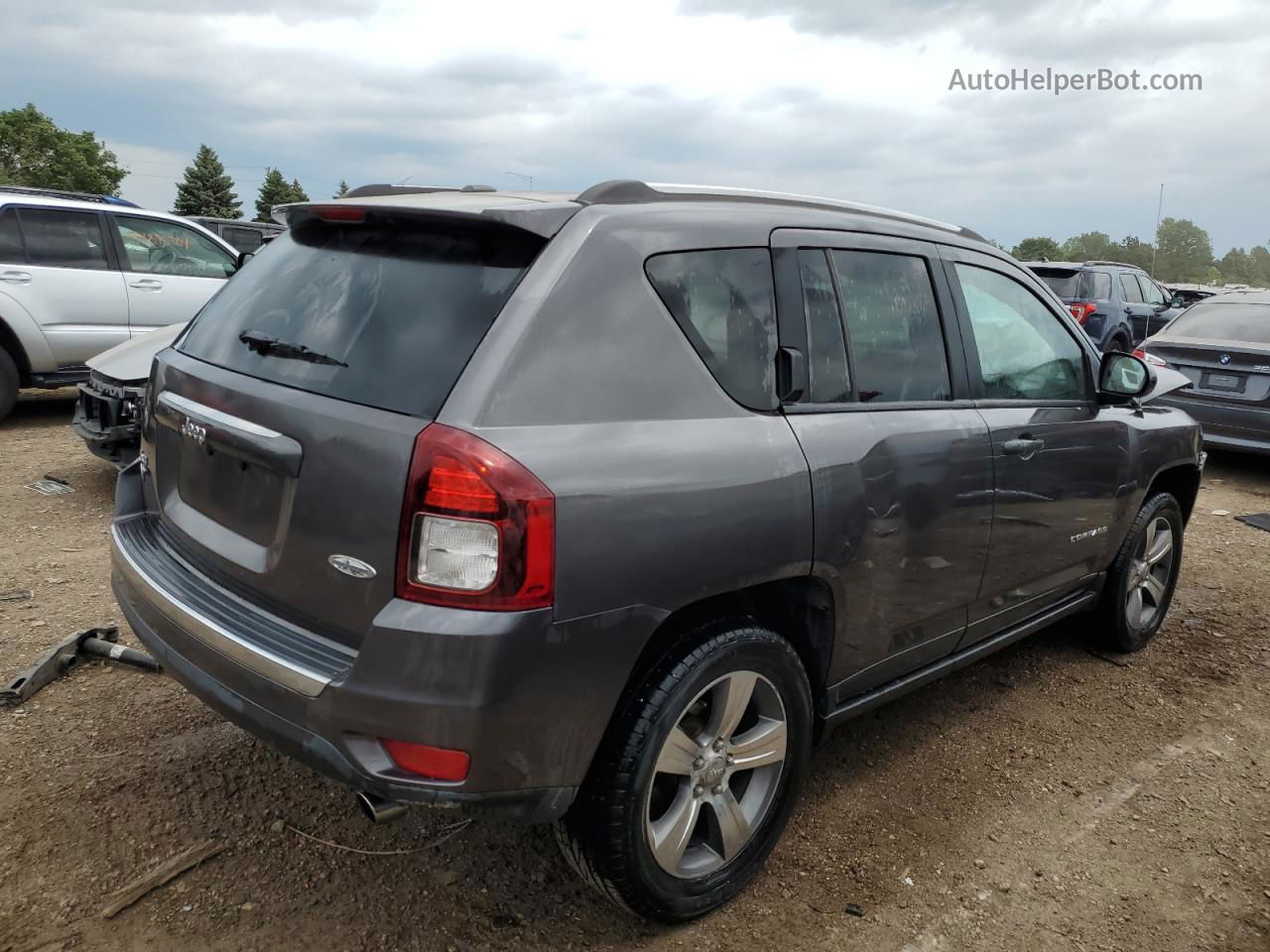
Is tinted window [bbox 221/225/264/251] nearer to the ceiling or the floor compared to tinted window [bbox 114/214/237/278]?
nearer to the ceiling

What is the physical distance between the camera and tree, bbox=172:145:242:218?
212 feet

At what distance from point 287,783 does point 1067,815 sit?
2.45 meters

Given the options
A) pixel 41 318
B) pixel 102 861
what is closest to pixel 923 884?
pixel 102 861

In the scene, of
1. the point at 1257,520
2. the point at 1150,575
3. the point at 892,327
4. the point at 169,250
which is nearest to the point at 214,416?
the point at 892,327

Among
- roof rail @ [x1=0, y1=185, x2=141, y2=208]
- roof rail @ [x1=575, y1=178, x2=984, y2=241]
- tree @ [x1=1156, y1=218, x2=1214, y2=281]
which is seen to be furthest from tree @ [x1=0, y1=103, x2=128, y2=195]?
tree @ [x1=1156, y1=218, x2=1214, y2=281]

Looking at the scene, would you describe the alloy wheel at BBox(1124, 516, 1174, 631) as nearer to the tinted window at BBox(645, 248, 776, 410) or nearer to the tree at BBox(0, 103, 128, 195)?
the tinted window at BBox(645, 248, 776, 410)

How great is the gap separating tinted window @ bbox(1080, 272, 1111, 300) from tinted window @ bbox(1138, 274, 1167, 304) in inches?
76.9

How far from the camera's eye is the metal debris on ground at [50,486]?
6035 millimetres

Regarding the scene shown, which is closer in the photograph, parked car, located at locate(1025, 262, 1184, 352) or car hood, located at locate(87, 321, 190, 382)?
car hood, located at locate(87, 321, 190, 382)

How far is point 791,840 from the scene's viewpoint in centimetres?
295

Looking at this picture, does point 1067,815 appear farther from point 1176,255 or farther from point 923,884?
point 1176,255

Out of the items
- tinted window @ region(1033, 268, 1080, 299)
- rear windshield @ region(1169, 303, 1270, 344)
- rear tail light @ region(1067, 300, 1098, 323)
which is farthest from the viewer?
tinted window @ region(1033, 268, 1080, 299)

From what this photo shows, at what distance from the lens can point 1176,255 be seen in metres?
111

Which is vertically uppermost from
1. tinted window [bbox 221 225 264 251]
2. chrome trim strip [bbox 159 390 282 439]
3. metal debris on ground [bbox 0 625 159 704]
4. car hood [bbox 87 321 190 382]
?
tinted window [bbox 221 225 264 251]
